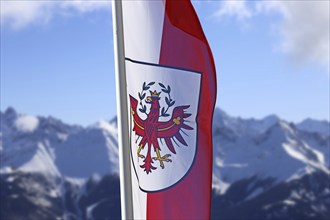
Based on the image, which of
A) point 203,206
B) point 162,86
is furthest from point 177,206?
point 162,86

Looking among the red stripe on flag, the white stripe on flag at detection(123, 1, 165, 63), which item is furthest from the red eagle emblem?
the white stripe on flag at detection(123, 1, 165, 63)

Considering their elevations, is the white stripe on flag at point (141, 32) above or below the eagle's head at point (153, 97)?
above

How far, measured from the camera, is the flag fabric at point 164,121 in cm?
1044

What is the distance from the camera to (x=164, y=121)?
10609mm

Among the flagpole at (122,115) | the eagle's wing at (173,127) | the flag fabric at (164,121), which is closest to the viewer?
the flagpole at (122,115)

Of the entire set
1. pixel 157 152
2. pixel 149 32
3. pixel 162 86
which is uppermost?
pixel 149 32

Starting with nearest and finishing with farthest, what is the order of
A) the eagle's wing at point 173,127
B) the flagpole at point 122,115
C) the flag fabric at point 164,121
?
the flagpole at point 122,115
the flag fabric at point 164,121
the eagle's wing at point 173,127

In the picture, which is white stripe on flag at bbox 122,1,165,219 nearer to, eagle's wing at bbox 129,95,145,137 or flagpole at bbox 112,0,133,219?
flagpole at bbox 112,0,133,219

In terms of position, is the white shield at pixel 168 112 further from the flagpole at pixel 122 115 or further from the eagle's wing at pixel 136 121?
the flagpole at pixel 122 115

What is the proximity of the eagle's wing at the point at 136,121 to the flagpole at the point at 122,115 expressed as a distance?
19 cm

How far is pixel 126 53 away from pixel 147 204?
2.40 meters

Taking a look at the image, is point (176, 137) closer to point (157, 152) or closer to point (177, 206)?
point (157, 152)

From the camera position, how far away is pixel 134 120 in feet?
34.7

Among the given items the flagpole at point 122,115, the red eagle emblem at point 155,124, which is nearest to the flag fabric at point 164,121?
the red eagle emblem at point 155,124
